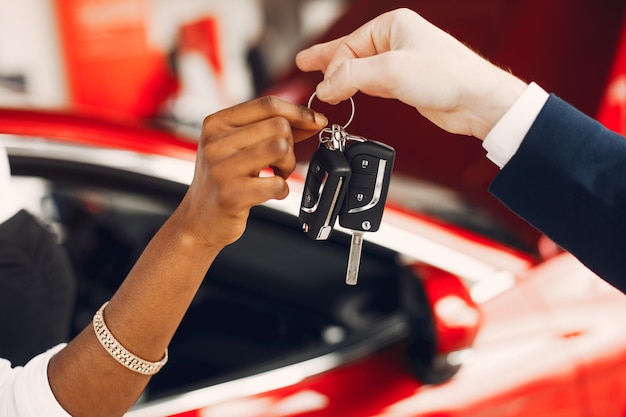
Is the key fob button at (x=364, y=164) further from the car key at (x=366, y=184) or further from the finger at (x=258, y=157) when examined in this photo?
the finger at (x=258, y=157)

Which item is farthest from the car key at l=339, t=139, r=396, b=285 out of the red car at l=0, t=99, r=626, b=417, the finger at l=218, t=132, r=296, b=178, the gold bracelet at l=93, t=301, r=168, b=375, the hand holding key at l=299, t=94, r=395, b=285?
the red car at l=0, t=99, r=626, b=417

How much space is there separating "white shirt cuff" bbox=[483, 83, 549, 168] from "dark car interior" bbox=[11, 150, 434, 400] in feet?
1.74

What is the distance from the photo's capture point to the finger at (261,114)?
2.77 feet

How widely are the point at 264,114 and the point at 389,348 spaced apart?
765 millimetres

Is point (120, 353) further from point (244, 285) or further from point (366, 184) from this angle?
point (244, 285)

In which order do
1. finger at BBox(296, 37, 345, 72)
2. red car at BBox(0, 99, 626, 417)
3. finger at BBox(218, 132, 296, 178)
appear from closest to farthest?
1. finger at BBox(218, 132, 296, 178)
2. finger at BBox(296, 37, 345, 72)
3. red car at BBox(0, 99, 626, 417)

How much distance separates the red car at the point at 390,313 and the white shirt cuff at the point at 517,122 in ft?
1.52

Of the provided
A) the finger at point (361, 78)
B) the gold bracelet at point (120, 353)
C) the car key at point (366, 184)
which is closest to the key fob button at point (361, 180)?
the car key at point (366, 184)

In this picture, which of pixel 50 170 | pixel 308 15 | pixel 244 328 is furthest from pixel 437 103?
pixel 308 15

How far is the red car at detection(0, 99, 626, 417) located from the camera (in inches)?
52.9

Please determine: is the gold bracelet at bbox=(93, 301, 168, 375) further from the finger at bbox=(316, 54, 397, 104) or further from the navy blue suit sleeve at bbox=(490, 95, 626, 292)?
the navy blue suit sleeve at bbox=(490, 95, 626, 292)

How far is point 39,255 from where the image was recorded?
54.2 inches

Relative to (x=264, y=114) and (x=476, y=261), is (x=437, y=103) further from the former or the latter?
(x=476, y=261)

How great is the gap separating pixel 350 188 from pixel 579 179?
1.02 ft
